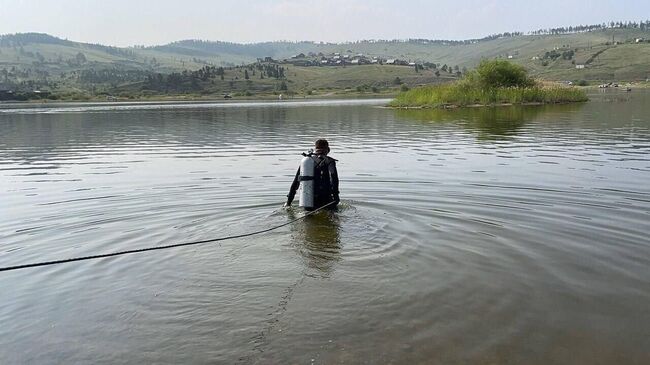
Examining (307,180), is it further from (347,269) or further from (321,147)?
(347,269)

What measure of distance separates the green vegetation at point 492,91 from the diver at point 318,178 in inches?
2178

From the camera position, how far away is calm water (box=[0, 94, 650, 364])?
641 centimetres

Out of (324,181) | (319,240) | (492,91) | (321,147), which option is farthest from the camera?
(492,91)

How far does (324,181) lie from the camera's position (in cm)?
1247

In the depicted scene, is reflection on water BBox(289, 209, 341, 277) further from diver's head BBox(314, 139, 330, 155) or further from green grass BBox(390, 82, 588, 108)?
green grass BBox(390, 82, 588, 108)

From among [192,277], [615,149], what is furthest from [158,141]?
[192,277]

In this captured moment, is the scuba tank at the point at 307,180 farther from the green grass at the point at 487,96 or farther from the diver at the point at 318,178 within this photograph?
the green grass at the point at 487,96

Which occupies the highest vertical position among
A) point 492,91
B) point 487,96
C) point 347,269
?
point 492,91

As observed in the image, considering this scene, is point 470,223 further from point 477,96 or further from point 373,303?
point 477,96

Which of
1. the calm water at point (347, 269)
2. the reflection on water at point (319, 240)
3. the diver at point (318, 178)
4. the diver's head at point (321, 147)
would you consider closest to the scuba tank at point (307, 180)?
the diver at point (318, 178)

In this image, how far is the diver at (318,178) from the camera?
479 inches

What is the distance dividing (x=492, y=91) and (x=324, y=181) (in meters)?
57.6

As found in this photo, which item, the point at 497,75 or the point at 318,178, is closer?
the point at 318,178

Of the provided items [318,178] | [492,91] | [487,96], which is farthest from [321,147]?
[492,91]
